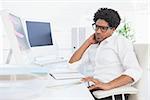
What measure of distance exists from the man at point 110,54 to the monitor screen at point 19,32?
51 centimetres

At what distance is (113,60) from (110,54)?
0.05 meters

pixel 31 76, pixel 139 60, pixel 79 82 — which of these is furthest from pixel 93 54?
pixel 31 76

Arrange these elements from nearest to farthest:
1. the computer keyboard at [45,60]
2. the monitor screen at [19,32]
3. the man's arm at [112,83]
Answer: the man's arm at [112,83] → the monitor screen at [19,32] → the computer keyboard at [45,60]

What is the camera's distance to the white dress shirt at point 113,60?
1.66 metres

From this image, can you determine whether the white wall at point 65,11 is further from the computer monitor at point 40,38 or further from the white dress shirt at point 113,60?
the white dress shirt at point 113,60

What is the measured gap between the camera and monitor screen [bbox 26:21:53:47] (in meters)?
2.00

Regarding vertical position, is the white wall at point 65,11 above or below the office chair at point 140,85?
above

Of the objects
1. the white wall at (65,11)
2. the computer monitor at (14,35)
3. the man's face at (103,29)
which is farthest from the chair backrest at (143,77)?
the white wall at (65,11)

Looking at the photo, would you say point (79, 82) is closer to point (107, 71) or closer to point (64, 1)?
point (107, 71)

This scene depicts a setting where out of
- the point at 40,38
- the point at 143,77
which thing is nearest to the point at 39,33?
the point at 40,38

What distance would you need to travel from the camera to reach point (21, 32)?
68.9 inches

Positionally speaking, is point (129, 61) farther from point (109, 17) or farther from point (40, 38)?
point (40, 38)

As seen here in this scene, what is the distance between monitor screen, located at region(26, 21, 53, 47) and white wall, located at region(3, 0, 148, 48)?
0.80 meters

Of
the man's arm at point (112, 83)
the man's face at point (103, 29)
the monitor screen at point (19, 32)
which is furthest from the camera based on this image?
the man's face at point (103, 29)
